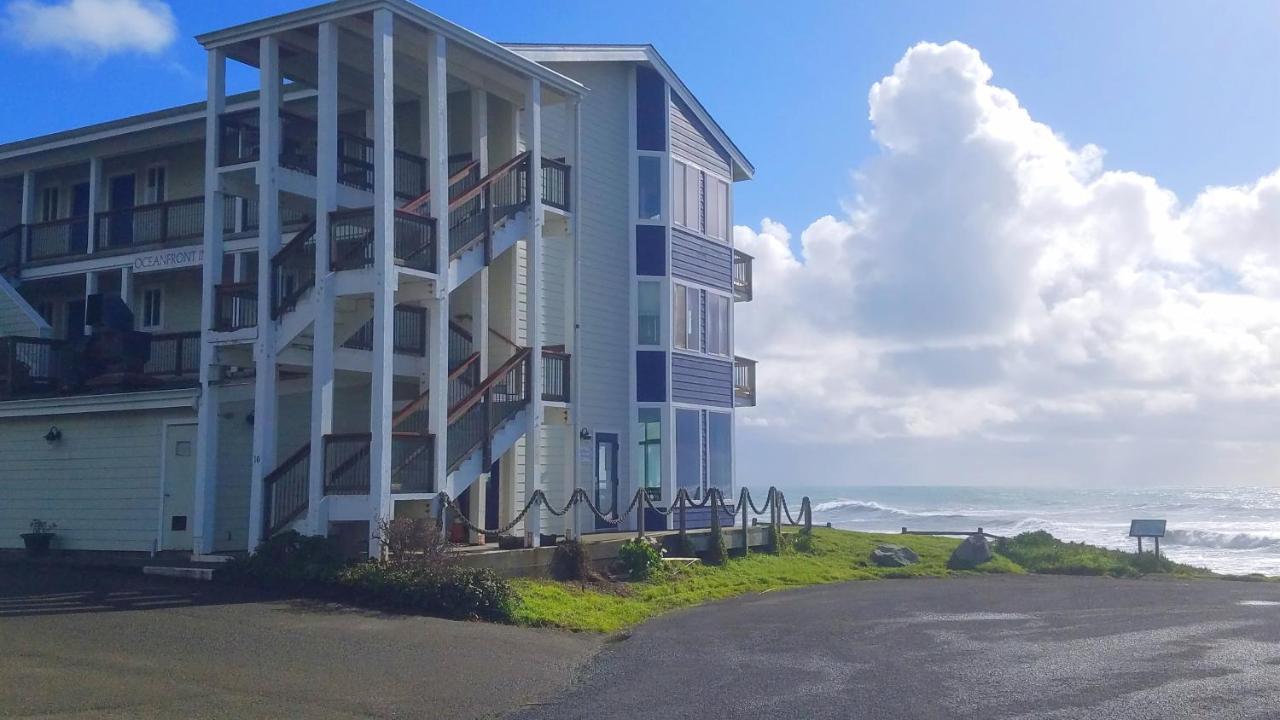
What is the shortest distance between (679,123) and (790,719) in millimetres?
18536

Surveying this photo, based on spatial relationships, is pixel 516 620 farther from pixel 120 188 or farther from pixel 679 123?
pixel 120 188

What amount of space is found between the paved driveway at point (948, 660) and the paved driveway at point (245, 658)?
87cm

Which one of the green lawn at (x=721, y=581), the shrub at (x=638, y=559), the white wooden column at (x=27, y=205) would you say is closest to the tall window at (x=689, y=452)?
the green lawn at (x=721, y=581)

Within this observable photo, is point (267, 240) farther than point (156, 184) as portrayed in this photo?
No

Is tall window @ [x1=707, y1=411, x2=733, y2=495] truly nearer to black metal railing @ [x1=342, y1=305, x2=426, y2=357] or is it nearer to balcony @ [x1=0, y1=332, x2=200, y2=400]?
black metal railing @ [x1=342, y1=305, x2=426, y2=357]

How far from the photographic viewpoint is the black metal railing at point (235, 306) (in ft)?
60.2

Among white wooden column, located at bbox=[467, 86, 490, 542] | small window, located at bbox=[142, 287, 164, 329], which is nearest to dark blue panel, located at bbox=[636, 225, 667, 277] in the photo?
white wooden column, located at bbox=[467, 86, 490, 542]

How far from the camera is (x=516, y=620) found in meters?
14.4

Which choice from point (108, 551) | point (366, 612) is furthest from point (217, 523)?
point (366, 612)

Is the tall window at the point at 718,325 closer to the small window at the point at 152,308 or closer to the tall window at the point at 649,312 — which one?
the tall window at the point at 649,312

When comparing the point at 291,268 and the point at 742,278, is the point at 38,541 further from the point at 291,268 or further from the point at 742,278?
the point at 742,278

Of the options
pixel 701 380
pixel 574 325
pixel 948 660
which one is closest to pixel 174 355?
pixel 574 325

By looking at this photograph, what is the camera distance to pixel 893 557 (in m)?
24.8

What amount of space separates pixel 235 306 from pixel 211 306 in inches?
23.2
